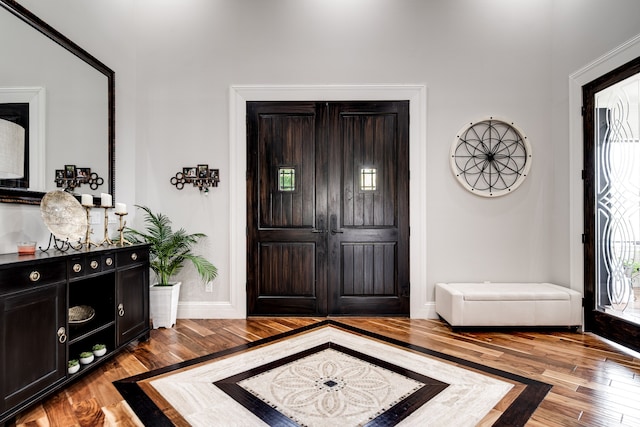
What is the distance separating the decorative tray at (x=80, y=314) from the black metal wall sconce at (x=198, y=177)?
1.62 metres

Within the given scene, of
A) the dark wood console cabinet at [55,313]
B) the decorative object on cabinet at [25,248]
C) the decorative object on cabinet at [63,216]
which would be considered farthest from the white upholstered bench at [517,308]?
the decorative object on cabinet at [25,248]

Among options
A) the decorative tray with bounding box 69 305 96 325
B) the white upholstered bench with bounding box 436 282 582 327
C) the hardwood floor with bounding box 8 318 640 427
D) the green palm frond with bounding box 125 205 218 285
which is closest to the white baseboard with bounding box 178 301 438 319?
the hardwood floor with bounding box 8 318 640 427

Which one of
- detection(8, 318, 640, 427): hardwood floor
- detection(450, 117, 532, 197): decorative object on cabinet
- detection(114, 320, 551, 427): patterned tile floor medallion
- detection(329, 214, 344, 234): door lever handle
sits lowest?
detection(8, 318, 640, 427): hardwood floor

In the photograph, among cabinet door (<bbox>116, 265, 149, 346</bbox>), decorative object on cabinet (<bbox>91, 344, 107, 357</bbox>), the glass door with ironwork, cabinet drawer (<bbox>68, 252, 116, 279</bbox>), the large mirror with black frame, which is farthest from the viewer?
the glass door with ironwork

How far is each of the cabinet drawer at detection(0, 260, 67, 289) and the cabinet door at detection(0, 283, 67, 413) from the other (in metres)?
0.04

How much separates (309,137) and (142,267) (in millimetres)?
2062

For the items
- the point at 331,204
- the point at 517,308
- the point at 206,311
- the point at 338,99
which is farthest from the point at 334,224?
the point at 517,308

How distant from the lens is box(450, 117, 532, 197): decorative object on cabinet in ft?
12.1

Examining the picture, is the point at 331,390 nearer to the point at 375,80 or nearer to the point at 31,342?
the point at 31,342

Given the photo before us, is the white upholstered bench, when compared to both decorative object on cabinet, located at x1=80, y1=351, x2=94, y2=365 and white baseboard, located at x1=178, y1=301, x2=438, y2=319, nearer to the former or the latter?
white baseboard, located at x1=178, y1=301, x2=438, y2=319

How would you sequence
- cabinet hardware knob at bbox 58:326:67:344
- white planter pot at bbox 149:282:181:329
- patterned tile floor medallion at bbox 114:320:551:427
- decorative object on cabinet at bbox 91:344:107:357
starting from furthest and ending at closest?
white planter pot at bbox 149:282:181:329
decorative object on cabinet at bbox 91:344:107:357
cabinet hardware knob at bbox 58:326:67:344
patterned tile floor medallion at bbox 114:320:551:427

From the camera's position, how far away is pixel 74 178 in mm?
2832

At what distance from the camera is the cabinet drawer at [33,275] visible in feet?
5.70

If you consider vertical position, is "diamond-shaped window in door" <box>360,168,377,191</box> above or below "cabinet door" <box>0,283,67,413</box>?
above
